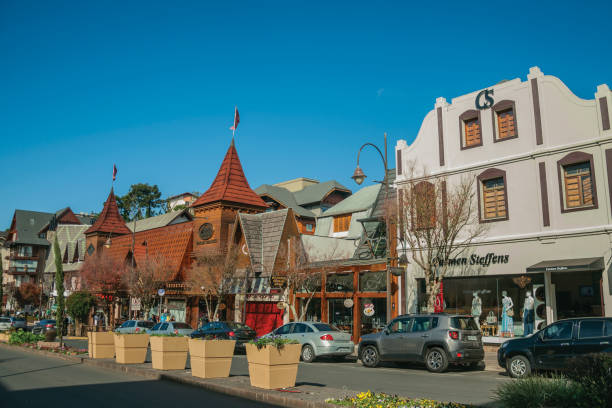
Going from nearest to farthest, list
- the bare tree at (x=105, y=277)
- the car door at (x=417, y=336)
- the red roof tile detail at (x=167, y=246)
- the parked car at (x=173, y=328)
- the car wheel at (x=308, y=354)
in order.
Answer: the car door at (x=417, y=336) → the car wheel at (x=308, y=354) → the parked car at (x=173, y=328) → the red roof tile detail at (x=167, y=246) → the bare tree at (x=105, y=277)

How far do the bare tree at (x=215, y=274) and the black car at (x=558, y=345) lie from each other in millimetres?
21539

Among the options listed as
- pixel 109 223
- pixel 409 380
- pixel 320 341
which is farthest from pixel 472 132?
pixel 109 223

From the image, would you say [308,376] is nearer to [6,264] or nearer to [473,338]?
[473,338]

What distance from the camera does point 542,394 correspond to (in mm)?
6973

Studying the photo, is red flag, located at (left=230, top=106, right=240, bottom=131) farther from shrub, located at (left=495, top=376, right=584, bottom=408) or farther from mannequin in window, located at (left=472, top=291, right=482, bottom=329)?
A: shrub, located at (left=495, top=376, right=584, bottom=408)

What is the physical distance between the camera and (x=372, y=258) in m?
28.2

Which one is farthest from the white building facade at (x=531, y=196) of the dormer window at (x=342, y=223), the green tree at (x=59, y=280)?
the dormer window at (x=342, y=223)

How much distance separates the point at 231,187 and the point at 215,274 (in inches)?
377

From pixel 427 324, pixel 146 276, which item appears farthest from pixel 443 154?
pixel 146 276

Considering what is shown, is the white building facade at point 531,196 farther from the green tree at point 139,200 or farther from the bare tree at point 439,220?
the green tree at point 139,200

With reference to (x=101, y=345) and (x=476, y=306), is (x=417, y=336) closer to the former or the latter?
(x=476, y=306)

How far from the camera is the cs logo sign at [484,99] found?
929 inches

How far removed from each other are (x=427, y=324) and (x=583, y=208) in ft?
26.0

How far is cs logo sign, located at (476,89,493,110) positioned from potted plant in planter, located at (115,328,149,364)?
17.0 metres
